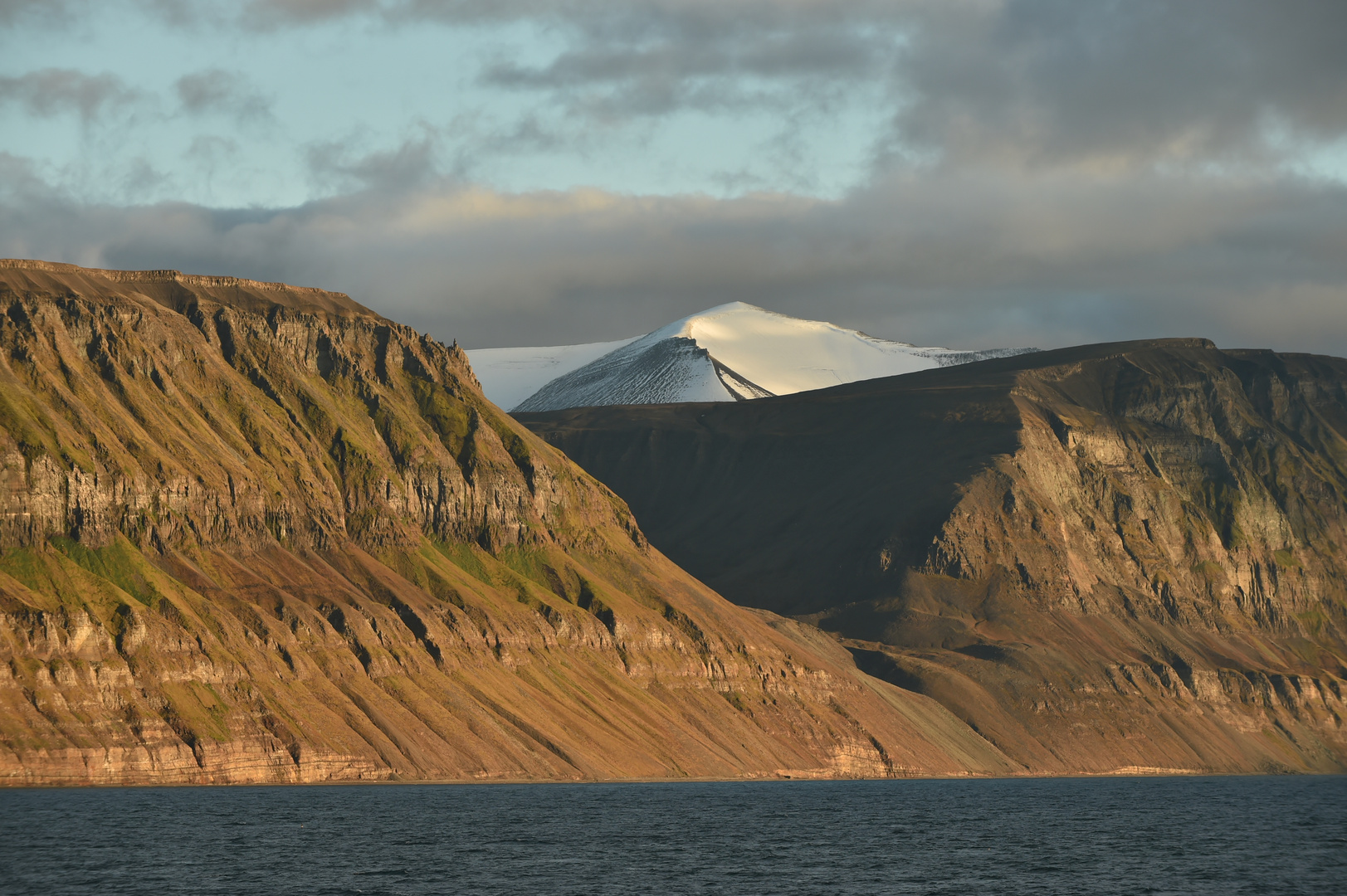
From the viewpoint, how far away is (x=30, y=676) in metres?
156

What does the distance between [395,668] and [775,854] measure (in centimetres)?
8857

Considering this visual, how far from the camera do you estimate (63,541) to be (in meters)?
180

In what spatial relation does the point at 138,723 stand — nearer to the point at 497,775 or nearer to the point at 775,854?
the point at 497,775

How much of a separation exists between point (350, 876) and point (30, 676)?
73357 mm

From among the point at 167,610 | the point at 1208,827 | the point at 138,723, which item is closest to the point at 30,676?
the point at 138,723

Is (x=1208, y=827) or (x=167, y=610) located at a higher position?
(x=167, y=610)

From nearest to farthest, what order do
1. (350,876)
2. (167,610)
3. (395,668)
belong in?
(350,876) → (167,610) → (395,668)

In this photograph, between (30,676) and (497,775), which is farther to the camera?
(497,775)

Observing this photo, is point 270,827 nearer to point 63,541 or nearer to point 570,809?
point 570,809

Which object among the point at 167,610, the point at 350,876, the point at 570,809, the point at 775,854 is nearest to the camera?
the point at 350,876

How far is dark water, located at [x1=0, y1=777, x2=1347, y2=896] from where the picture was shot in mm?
94812

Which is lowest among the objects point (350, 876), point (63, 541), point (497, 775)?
point (497, 775)

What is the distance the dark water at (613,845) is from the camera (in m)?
94.8

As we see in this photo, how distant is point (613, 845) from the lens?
381 feet
